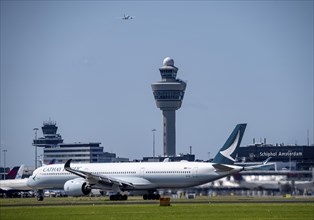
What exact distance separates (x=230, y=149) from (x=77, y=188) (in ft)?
66.9

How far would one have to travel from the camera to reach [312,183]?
98688 mm

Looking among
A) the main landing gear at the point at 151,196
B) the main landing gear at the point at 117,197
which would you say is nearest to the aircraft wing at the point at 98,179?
the main landing gear at the point at 117,197

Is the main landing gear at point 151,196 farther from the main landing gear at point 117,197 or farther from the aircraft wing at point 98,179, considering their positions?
the main landing gear at point 117,197

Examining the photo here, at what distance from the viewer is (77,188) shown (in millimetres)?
100625

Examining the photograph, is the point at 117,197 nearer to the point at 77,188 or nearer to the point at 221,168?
the point at 77,188

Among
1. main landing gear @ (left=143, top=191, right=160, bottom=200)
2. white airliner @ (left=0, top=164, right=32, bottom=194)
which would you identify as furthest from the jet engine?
white airliner @ (left=0, top=164, right=32, bottom=194)

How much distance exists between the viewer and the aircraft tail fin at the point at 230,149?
99.1 m

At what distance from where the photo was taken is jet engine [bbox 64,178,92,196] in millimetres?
100750

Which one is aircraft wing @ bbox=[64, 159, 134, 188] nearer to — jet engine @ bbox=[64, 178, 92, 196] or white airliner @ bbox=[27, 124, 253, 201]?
white airliner @ bbox=[27, 124, 253, 201]

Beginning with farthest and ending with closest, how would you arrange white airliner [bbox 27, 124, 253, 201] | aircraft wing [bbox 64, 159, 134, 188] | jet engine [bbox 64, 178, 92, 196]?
jet engine [bbox 64, 178, 92, 196]
aircraft wing [bbox 64, 159, 134, 188]
white airliner [bbox 27, 124, 253, 201]

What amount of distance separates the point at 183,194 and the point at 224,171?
68.6 feet

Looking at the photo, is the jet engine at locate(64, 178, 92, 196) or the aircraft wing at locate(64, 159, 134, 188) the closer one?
the aircraft wing at locate(64, 159, 134, 188)

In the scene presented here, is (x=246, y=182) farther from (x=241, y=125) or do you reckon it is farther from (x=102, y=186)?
(x=102, y=186)

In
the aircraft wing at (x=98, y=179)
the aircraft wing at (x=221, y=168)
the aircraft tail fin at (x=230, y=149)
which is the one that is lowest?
the aircraft wing at (x=98, y=179)
